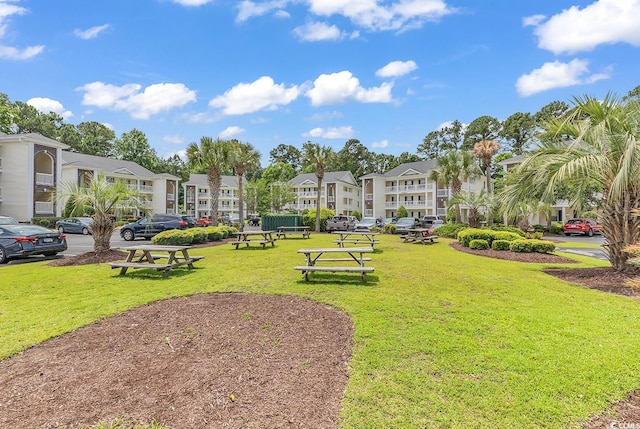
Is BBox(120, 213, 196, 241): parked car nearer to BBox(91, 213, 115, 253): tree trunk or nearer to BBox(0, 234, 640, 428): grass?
BBox(91, 213, 115, 253): tree trunk

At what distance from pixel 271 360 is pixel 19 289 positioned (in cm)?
729

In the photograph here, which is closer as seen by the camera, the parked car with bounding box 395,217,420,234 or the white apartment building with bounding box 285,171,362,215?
the parked car with bounding box 395,217,420,234

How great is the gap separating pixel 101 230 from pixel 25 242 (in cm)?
275

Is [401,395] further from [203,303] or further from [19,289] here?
[19,289]

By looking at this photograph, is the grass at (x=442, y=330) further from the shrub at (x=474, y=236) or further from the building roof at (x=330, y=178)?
the building roof at (x=330, y=178)

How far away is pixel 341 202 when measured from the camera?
197 feet

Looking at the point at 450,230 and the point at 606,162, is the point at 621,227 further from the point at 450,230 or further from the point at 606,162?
the point at 450,230

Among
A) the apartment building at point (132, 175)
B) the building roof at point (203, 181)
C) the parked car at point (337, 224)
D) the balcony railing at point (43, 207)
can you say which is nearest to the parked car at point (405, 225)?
the parked car at point (337, 224)

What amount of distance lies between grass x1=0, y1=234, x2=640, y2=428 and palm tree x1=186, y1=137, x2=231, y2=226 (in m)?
18.4

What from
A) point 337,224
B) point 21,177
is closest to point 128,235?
point 337,224

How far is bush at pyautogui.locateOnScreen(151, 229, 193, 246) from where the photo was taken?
1633 centimetres

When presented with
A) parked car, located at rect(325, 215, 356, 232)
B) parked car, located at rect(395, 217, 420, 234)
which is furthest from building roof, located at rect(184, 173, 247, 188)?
parked car, located at rect(395, 217, 420, 234)

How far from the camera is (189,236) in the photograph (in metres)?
17.6

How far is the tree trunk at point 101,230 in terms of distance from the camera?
12438 mm
